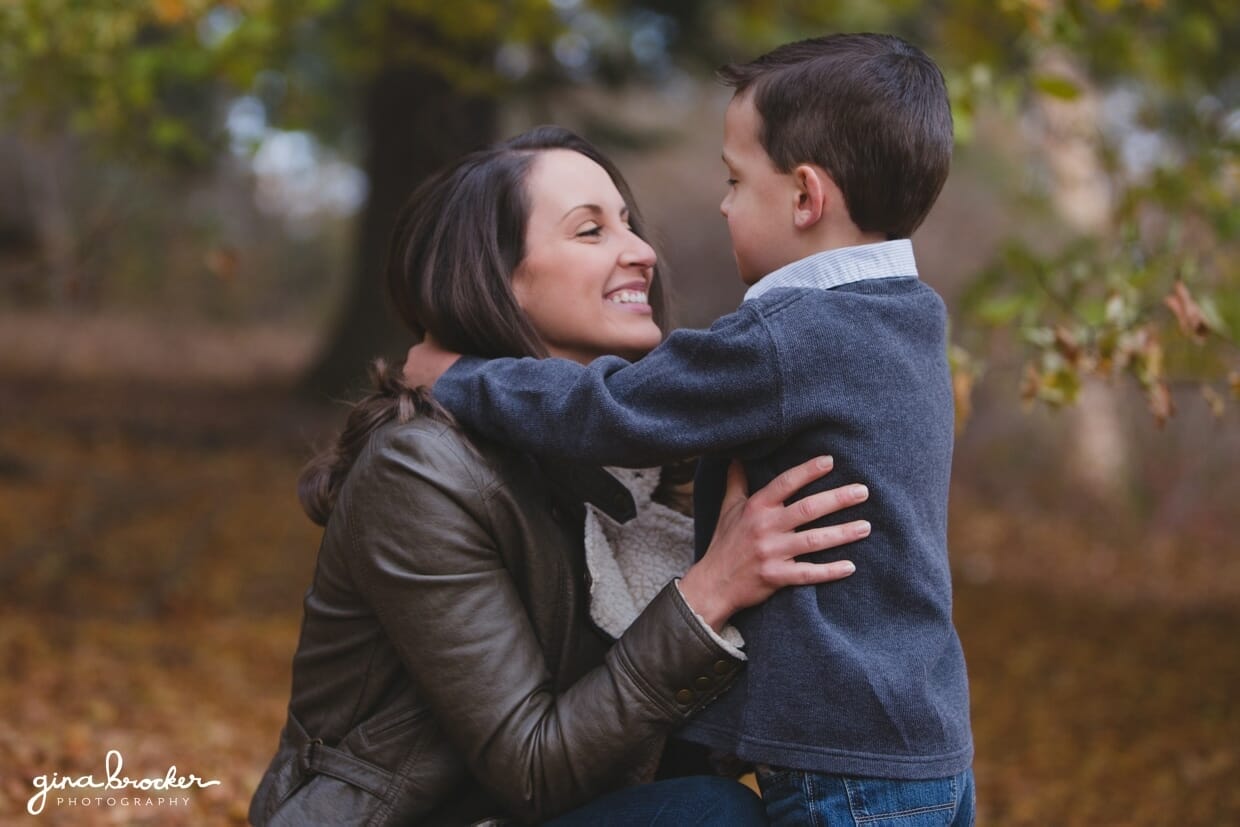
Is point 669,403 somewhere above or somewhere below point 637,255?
below

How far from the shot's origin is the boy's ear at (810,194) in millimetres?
1917

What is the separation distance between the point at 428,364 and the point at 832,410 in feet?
2.40

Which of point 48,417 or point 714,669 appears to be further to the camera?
point 48,417

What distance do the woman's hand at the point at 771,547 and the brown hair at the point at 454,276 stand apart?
0.49 meters

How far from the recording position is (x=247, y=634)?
600 centimetres

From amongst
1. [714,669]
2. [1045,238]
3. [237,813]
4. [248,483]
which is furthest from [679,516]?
[1045,238]

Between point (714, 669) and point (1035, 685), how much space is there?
14.5ft

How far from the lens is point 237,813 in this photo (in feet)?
11.1

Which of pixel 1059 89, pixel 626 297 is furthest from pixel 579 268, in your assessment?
pixel 1059 89

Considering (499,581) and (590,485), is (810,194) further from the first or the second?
(499,581)

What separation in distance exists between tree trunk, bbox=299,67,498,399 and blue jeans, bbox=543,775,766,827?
273 inches

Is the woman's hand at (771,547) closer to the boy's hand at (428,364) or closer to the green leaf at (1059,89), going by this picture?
the boy's hand at (428,364)

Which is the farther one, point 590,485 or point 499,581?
point 590,485

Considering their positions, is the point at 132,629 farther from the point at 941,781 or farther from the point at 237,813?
the point at 941,781
